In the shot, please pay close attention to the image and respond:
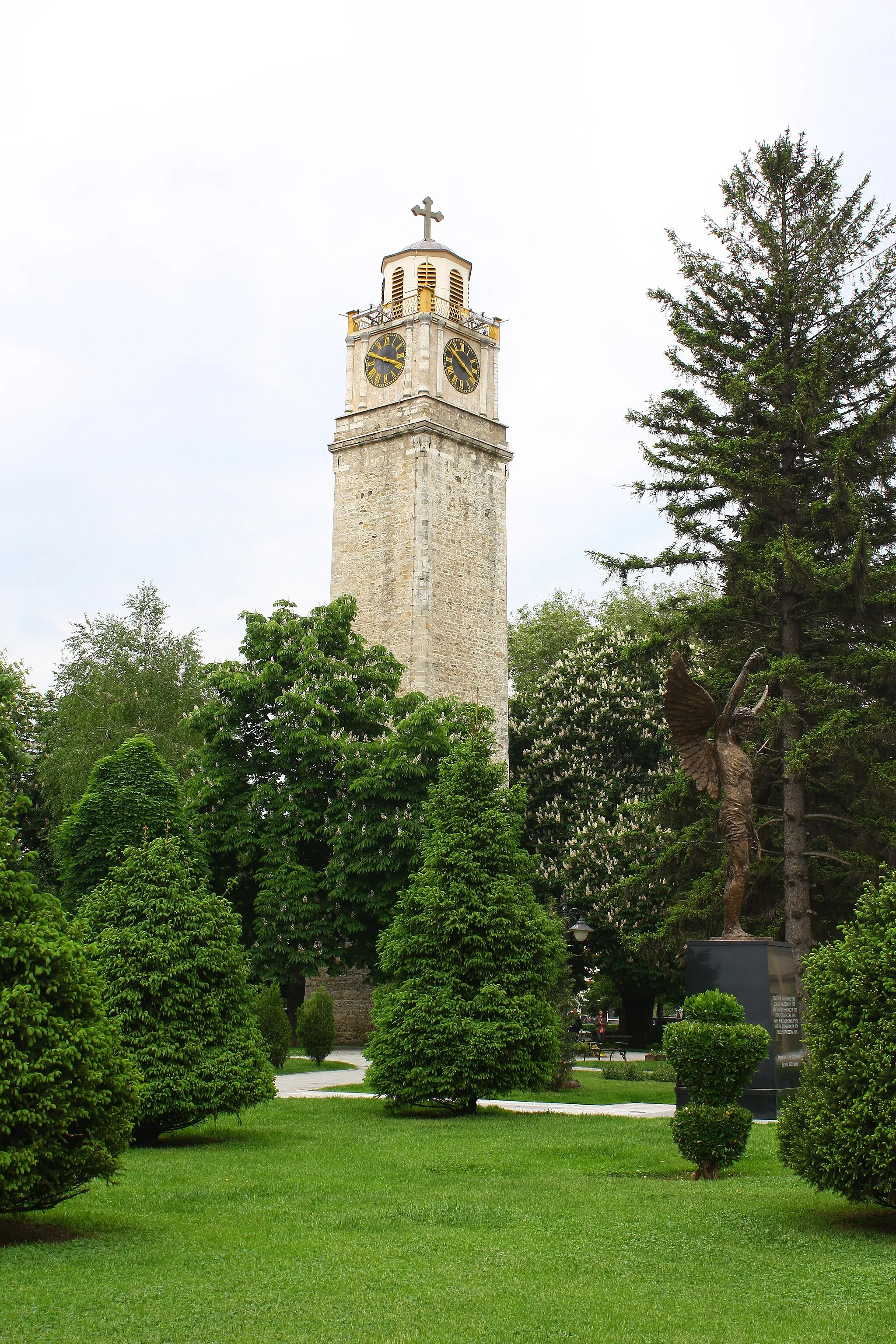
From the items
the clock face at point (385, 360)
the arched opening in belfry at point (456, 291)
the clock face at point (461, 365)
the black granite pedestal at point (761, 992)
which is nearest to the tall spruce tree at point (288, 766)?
the clock face at point (385, 360)

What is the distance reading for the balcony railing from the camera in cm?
3300

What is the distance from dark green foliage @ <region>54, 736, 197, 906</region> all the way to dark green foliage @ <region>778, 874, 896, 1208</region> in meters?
16.8

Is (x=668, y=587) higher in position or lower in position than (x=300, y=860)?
higher

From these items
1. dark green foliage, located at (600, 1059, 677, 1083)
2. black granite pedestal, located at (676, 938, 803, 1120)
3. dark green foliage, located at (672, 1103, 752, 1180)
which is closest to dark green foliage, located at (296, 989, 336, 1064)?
dark green foliage, located at (600, 1059, 677, 1083)

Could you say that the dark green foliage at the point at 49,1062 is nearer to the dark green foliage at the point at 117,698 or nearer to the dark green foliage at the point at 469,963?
the dark green foliage at the point at 469,963

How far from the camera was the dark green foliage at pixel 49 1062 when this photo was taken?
277 inches

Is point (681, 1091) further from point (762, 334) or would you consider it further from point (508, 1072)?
point (762, 334)

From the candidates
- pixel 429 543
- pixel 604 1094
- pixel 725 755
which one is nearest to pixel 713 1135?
pixel 725 755

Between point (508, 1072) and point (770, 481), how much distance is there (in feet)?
33.5

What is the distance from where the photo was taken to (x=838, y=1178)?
24.6ft

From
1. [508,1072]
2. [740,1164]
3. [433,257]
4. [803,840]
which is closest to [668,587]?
[433,257]

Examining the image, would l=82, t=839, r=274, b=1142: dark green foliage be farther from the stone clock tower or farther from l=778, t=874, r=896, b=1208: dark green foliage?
the stone clock tower

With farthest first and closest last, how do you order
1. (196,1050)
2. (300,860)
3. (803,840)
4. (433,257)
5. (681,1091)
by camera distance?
(433,257), (300,860), (803,840), (681,1091), (196,1050)

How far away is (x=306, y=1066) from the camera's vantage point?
23281 millimetres
